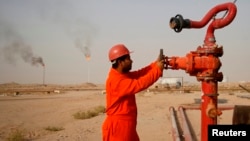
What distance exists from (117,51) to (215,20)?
1121 mm

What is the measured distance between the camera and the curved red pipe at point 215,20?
3121mm

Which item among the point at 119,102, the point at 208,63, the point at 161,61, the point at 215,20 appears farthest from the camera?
the point at 119,102

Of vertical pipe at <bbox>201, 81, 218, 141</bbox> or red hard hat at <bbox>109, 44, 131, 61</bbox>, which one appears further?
red hard hat at <bbox>109, 44, 131, 61</bbox>

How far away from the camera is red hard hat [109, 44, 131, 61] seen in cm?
363

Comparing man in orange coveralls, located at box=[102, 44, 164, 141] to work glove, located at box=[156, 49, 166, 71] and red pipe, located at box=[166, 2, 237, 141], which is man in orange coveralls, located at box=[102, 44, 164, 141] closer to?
work glove, located at box=[156, 49, 166, 71]

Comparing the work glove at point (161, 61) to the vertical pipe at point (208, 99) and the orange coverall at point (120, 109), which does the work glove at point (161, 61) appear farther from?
the vertical pipe at point (208, 99)

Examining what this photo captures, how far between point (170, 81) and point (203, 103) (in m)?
54.4

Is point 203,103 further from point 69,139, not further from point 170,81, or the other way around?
point 170,81

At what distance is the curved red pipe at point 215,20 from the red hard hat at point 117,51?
32.8 inches

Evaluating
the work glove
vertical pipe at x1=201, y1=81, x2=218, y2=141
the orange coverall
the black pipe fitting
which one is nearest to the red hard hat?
the orange coverall

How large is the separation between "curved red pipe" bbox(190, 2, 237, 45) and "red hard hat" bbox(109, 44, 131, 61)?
2.73 feet

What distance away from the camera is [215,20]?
3.21 metres

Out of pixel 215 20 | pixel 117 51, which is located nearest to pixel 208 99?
pixel 215 20

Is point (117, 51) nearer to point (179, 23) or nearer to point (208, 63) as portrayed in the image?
point (179, 23)
